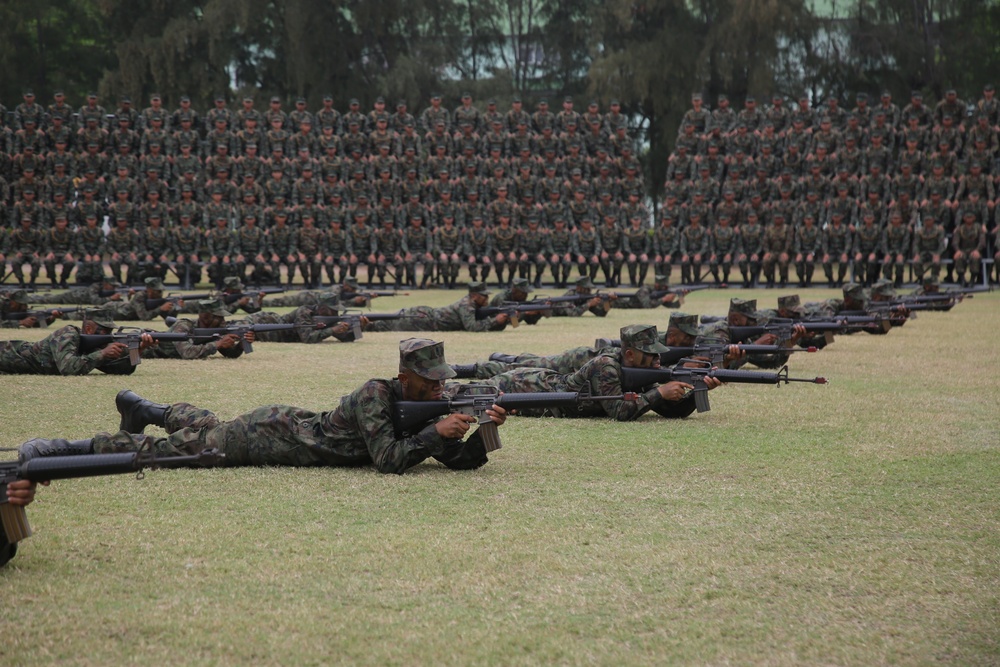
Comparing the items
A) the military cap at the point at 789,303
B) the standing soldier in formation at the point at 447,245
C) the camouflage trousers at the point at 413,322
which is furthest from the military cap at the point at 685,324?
the standing soldier in formation at the point at 447,245

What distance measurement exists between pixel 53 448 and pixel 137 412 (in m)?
1.38

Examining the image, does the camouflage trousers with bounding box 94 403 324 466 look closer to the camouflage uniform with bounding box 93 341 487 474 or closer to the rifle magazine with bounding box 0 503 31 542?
the camouflage uniform with bounding box 93 341 487 474

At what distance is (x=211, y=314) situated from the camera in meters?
11.2

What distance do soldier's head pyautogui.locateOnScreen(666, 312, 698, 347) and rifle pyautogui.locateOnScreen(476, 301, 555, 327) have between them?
5.62 metres

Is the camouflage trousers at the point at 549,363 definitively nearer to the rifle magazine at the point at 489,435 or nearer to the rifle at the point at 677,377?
the rifle at the point at 677,377

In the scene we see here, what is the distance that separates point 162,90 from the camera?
3170 cm

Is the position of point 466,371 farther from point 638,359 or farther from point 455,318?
point 455,318

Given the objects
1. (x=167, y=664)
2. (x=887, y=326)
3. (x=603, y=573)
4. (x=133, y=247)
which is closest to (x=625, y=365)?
(x=603, y=573)

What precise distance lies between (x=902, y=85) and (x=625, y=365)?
27.5 meters

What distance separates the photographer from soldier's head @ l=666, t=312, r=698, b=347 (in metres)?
8.18

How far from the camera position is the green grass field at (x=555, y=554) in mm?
3514

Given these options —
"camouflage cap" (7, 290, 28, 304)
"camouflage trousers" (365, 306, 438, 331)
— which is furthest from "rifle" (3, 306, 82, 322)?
"camouflage trousers" (365, 306, 438, 331)

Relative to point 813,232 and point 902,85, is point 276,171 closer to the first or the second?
point 813,232

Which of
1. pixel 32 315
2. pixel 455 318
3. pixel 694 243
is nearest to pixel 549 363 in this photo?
pixel 455 318
